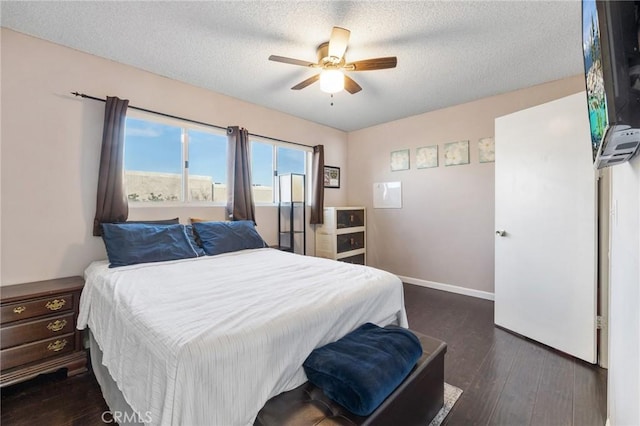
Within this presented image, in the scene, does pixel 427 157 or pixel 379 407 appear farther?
pixel 427 157

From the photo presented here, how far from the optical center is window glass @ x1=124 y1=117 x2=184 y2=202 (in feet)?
8.95

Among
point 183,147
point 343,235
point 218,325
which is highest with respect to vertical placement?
point 183,147

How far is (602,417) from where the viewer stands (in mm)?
1566

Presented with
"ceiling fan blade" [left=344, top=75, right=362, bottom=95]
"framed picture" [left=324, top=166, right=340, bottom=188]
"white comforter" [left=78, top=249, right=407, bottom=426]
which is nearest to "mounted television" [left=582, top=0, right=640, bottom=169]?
"white comforter" [left=78, top=249, right=407, bottom=426]

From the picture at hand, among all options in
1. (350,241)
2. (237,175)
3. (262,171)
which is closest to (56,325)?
(237,175)

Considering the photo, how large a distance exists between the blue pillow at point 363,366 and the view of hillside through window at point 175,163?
8.11 feet

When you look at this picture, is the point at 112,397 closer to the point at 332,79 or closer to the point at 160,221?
the point at 160,221

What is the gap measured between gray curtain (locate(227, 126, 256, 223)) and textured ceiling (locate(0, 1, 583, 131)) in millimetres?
540

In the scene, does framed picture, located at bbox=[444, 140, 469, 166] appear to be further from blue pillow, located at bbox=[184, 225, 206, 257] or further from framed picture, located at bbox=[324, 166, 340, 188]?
blue pillow, located at bbox=[184, 225, 206, 257]

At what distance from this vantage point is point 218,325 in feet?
3.71

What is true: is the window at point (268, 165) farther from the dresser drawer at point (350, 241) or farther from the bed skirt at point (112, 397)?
the bed skirt at point (112, 397)

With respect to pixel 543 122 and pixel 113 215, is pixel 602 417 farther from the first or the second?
pixel 113 215

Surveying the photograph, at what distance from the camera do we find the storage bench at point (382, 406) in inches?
41.1

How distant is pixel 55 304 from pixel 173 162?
1613mm
